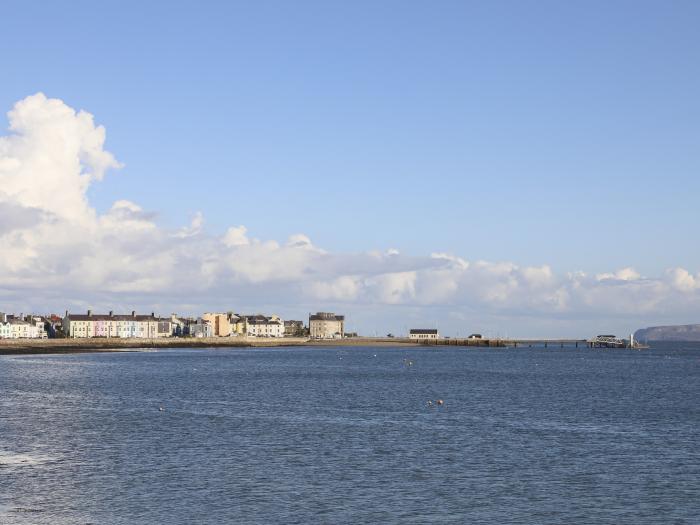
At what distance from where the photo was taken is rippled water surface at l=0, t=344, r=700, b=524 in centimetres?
4041

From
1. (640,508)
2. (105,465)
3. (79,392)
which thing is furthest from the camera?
(79,392)

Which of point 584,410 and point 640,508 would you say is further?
point 584,410

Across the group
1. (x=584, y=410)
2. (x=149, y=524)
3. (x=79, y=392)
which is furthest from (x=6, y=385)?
(x=149, y=524)

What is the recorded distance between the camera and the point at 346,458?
54.1m

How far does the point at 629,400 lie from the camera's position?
98375mm

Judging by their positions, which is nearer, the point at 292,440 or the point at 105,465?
the point at 105,465

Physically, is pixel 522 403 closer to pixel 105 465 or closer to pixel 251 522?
pixel 105 465

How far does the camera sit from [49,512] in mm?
38906

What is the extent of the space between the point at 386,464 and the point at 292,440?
1187 centimetres

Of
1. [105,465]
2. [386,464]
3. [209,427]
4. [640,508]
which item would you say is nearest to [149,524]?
[105,465]

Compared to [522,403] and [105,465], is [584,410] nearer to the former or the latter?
[522,403]

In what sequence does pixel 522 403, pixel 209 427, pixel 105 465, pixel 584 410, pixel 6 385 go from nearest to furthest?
pixel 105 465, pixel 209 427, pixel 584 410, pixel 522 403, pixel 6 385

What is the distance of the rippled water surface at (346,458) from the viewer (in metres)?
40.4

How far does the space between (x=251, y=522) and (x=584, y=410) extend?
183 ft
